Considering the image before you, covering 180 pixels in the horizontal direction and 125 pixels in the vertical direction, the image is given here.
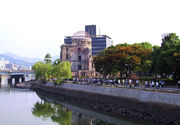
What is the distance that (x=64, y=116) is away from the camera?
52.2 m

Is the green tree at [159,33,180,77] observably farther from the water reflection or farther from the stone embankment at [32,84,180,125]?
the water reflection

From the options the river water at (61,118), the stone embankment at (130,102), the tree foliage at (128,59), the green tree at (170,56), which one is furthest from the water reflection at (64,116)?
the tree foliage at (128,59)

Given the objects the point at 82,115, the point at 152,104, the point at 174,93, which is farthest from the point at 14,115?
the point at 174,93

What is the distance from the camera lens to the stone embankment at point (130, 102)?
37500 millimetres

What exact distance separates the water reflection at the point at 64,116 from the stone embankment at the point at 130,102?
4724 millimetres

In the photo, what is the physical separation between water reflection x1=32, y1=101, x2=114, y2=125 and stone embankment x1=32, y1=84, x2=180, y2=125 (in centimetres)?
472

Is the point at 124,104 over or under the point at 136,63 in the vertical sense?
under

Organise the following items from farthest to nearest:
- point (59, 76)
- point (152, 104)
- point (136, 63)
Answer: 1. point (59, 76)
2. point (136, 63)
3. point (152, 104)

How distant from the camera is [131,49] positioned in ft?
225

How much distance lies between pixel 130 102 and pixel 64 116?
14.4 meters

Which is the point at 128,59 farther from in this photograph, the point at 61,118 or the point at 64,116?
the point at 61,118

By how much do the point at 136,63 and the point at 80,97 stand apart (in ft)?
58.3

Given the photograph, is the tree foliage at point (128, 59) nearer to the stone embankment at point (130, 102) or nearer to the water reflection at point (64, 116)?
the stone embankment at point (130, 102)

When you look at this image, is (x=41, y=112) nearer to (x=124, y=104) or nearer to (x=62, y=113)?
(x=62, y=113)
